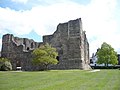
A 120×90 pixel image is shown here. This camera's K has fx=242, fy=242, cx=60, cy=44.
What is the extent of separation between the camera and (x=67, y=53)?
176 feet

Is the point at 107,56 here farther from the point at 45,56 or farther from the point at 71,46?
the point at 45,56

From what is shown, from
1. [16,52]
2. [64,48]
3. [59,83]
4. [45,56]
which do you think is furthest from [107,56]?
[59,83]

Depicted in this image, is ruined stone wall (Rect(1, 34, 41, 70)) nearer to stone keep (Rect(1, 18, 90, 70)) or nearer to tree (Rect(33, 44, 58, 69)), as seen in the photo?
stone keep (Rect(1, 18, 90, 70))

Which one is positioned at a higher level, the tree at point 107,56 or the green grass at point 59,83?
the tree at point 107,56

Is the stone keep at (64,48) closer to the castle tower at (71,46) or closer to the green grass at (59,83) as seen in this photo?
the castle tower at (71,46)

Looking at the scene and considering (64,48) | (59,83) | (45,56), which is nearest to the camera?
(59,83)

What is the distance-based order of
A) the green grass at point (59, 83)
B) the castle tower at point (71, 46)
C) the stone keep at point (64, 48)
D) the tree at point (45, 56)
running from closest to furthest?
the green grass at point (59, 83) → the tree at point (45, 56) → the castle tower at point (71, 46) → the stone keep at point (64, 48)

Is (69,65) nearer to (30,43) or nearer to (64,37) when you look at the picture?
(64,37)

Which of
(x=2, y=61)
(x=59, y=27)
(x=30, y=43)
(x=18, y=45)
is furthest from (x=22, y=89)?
(x=30, y=43)

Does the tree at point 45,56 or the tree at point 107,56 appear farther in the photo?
the tree at point 107,56

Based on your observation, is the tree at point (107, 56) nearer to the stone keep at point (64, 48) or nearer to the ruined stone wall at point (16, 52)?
the stone keep at point (64, 48)

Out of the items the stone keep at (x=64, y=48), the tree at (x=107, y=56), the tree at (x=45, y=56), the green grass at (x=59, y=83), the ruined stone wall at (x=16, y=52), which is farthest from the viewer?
the tree at (x=107, y=56)

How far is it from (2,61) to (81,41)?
17671mm

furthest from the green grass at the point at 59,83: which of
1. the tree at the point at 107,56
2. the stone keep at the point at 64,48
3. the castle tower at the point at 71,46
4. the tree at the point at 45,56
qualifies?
the tree at the point at 107,56
